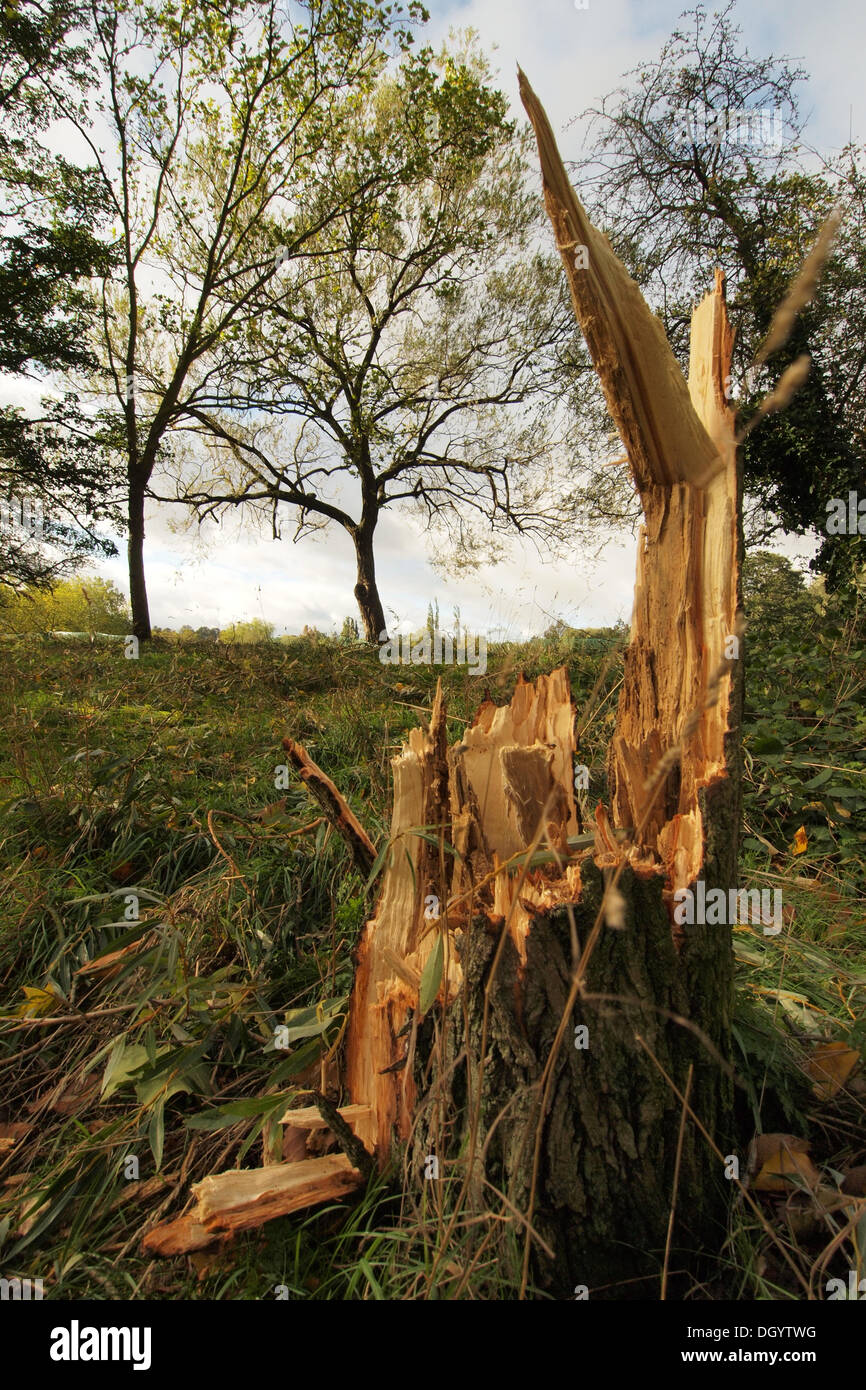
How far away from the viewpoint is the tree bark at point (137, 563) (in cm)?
1141

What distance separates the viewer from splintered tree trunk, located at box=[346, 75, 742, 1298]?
4.02 feet

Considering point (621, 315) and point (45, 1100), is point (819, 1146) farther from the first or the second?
point (45, 1100)

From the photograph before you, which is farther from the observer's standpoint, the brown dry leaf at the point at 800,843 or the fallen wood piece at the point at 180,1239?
the brown dry leaf at the point at 800,843

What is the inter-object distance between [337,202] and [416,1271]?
52.4 ft

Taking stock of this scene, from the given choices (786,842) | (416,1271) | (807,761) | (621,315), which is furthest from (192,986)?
(807,761)

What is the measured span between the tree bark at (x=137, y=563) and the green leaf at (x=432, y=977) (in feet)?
36.5

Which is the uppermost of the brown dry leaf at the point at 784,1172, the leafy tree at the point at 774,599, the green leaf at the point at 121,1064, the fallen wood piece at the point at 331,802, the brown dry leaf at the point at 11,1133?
the leafy tree at the point at 774,599

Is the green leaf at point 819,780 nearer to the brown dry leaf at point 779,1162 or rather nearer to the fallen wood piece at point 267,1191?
the brown dry leaf at point 779,1162

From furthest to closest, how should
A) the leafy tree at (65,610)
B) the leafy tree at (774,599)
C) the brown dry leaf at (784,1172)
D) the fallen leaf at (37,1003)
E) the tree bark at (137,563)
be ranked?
1. the tree bark at (137,563)
2. the leafy tree at (65,610)
3. the leafy tree at (774,599)
4. the fallen leaf at (37,1003)
5. the brown dry leaf at (784,1172)

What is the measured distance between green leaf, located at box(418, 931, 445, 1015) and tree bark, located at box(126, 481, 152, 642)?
11131 mm

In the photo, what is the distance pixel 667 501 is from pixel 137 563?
38.6ft

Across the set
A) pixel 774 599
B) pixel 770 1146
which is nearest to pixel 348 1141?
pixel 770 1146

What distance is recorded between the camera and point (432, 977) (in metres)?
1.30

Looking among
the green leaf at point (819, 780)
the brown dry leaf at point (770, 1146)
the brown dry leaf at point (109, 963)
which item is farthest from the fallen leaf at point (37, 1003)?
the green leaf at point (819, 780)
